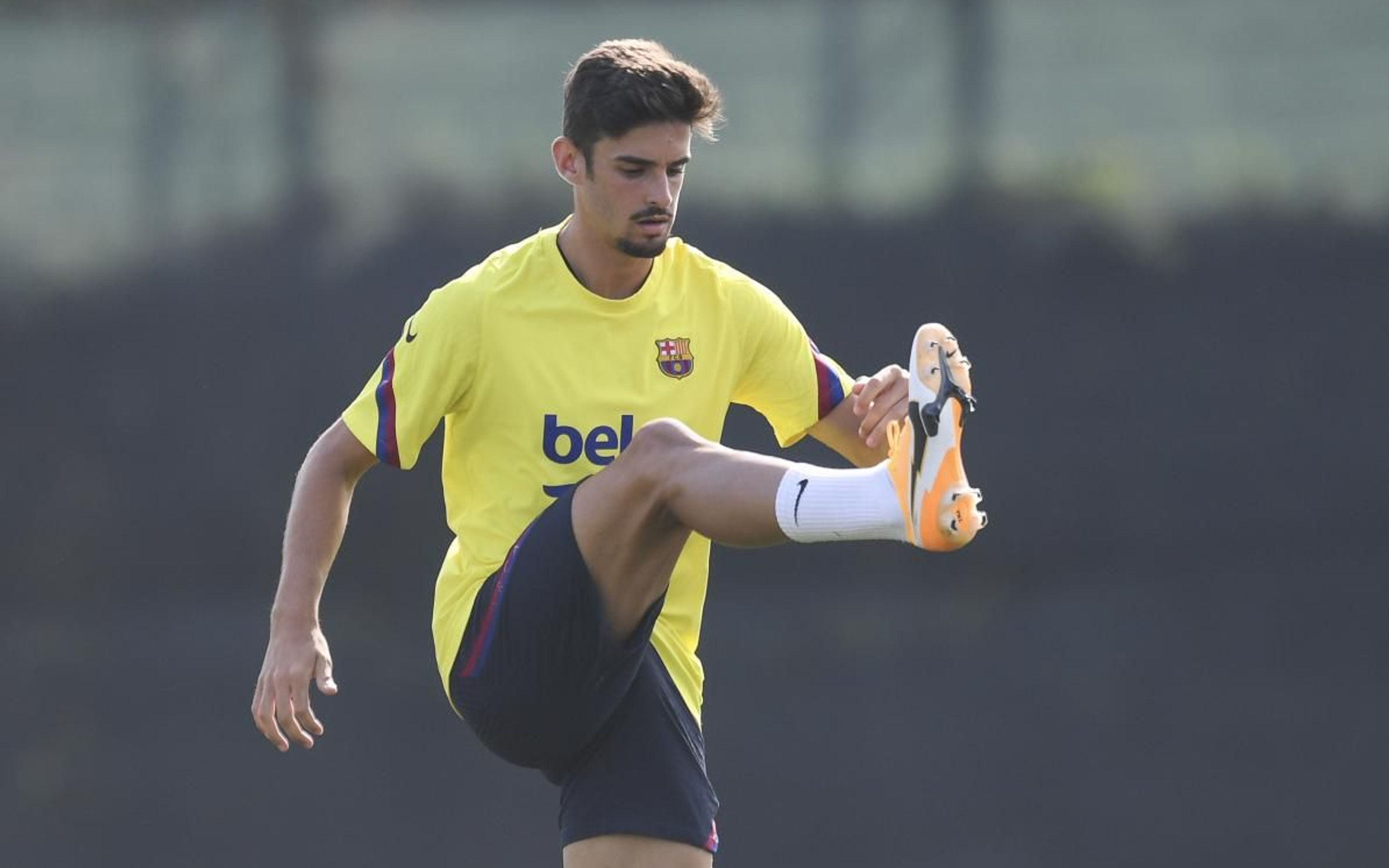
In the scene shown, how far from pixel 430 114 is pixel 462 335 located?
7.25 ft

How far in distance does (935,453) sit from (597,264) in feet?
2.72

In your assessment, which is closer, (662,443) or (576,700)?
(662,443)

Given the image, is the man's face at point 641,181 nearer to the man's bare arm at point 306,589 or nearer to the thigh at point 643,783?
the man's bare arm at point 306,589

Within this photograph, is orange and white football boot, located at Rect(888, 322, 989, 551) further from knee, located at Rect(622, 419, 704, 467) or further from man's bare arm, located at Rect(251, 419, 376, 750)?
man's bare arm, located at Rect(251, 419, 376, 750)

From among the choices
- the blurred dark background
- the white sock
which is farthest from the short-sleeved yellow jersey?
the blurred dark background

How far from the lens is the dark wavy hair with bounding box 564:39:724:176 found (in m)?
2.94

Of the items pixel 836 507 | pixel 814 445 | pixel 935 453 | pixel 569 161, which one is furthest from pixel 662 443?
pixel 814 445

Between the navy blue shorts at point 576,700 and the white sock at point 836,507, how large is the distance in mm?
407

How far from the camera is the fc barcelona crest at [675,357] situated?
3.05m

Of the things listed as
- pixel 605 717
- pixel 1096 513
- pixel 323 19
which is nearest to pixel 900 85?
pixel 1096 513

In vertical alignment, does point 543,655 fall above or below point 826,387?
below

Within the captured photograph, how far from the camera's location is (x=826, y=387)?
10.6 ft

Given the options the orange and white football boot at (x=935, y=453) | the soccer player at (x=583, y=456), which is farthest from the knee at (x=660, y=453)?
the orange and white football boot at (x=935, y=453)

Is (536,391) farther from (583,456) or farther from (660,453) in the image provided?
(660,453)
